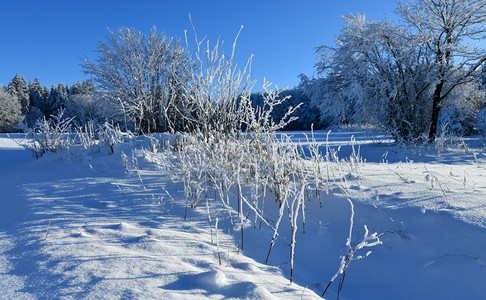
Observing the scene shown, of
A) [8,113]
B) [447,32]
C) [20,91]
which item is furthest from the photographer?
[20,91]

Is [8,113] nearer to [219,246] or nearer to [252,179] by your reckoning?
[252,179]

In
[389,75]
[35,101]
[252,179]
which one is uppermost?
[35,101]

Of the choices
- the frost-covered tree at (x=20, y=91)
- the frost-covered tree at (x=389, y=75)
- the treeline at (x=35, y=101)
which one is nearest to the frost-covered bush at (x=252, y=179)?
the frost-covered tree at (x=389, y=75)

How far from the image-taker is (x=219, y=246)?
1617 millimetres

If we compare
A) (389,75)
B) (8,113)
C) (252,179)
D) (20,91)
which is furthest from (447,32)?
(20,91)

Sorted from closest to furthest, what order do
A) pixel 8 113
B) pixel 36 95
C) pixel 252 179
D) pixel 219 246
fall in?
pixel 219 246 < pixel 252 179 < pixel 8 113 < pixel 36 95

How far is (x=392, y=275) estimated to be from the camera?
156 centimetres

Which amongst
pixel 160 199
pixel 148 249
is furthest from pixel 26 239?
pixel 160 199

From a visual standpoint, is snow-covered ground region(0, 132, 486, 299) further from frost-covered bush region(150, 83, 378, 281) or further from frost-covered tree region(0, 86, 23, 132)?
frost-covered tree region(0, 86, 23, 132)

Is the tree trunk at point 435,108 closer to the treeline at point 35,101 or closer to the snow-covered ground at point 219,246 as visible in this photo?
the snow-covered ground at point 219,246

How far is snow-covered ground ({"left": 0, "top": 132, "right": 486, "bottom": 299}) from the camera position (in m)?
1.10

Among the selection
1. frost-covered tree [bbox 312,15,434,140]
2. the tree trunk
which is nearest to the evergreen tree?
frost-covered tree [bbox 312,15,434,140]

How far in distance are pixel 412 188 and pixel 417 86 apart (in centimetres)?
763

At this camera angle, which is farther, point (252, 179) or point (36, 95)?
point (36, 95)
